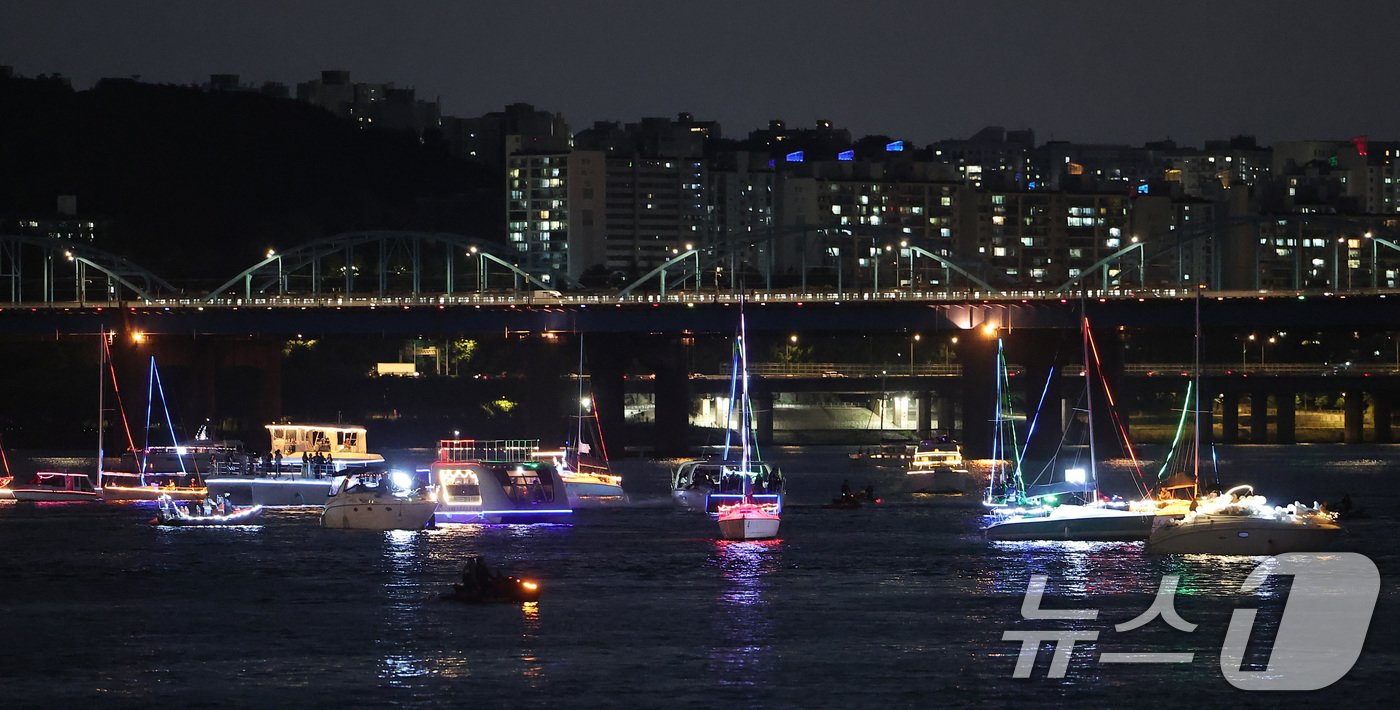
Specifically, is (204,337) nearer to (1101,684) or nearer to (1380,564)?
(1380,564)

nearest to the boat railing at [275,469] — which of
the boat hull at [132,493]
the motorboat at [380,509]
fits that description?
the boat hull at [132,493]

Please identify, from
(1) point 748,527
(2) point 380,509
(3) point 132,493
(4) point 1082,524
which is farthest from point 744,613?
(3) point 132,493

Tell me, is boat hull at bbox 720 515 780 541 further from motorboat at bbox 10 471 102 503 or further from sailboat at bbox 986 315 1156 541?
motorboat at bbox 10 471 102 503

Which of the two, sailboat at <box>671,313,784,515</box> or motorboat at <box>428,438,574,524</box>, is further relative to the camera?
sailboat at <box>671,313,784,515</box>

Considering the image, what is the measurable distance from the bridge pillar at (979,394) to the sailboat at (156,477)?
211 feet

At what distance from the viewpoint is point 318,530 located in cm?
8962

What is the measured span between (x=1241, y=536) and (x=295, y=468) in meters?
48.1

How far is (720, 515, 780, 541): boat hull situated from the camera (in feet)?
271

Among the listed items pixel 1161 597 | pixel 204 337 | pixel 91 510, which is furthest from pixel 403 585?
pixel 204 337

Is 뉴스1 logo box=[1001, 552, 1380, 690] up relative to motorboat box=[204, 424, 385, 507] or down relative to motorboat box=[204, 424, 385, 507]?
down

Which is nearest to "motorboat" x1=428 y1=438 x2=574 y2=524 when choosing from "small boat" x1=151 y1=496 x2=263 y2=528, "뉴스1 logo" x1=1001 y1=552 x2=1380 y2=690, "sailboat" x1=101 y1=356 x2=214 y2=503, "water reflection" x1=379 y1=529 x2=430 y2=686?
"water reflection" x1=379 y1=529 x2=430 y2=686

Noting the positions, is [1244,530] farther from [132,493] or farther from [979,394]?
[979,394]

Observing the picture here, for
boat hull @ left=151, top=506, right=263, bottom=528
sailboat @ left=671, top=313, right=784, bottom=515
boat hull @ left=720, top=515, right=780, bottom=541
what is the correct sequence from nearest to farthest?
boat hull @ left=720, top=515, right=780, bottom=541
boat hull @ left=151, top=506, right=263, bottom=528
sailboat @ left=671, top=313, right=784, bottom=515

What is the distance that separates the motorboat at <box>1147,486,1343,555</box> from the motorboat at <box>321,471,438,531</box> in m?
27.8
